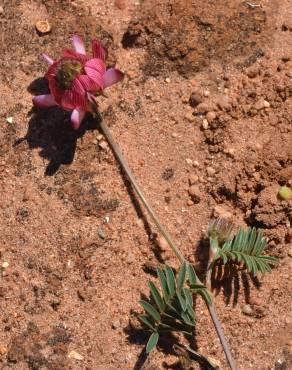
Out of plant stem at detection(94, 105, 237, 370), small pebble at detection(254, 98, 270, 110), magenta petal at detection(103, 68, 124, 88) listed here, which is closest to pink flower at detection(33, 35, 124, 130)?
magenta petal at detection(103, 68, 124, 88)

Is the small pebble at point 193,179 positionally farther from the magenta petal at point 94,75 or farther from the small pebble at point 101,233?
the magenta petal at point 94,75

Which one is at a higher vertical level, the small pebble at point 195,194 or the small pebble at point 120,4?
the small pebble at point 120,4

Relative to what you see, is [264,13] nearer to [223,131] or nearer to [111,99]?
[223,131]

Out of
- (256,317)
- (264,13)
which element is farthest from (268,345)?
(264,13)

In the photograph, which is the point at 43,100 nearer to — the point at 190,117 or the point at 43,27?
the point at 43,27

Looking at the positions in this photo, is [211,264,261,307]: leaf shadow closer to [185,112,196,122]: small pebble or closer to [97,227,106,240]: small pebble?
[97,227,106,240]: small pebble

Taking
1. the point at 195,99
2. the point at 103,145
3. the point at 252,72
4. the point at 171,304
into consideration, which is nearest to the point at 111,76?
the point at 103,145

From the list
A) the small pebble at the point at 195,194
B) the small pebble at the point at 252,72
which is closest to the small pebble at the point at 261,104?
the small pebble at the point at 252,72
